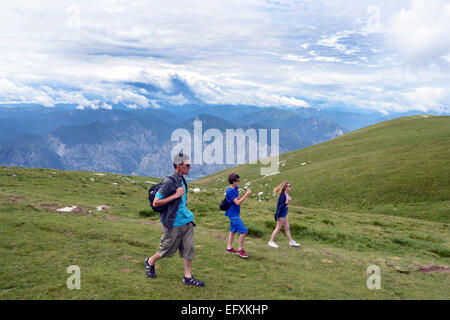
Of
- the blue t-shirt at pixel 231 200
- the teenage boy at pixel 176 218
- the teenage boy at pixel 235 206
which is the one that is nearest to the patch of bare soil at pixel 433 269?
the teenage boy at pixel 235 206

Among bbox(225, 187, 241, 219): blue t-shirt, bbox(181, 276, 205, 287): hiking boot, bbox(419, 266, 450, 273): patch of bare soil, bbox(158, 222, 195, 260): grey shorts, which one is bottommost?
bbox(419, 266, 450, 273): patch of bare soil

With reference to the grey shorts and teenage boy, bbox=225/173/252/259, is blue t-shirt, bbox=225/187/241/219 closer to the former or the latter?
teenage boy, bbox=225/173/252/259

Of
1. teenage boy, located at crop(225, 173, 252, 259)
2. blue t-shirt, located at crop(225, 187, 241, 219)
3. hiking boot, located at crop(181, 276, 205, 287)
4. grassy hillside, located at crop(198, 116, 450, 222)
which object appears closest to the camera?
hiking boot, located at crop(181, 276, 205, 287)

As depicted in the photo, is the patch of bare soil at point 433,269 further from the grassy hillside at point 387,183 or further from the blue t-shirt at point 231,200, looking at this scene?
the grassy hillside at point 387,183

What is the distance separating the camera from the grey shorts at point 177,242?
8648 millimetres

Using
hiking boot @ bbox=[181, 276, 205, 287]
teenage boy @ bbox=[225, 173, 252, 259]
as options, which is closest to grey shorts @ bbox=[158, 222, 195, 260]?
hiking boot @ bbox=[181, 276, 205, 287]

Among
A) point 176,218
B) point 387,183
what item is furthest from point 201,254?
point 387,183

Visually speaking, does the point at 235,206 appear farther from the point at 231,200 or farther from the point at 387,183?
the point at 387,183

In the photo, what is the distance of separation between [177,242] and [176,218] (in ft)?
2.61

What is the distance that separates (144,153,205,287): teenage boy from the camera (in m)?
8.21

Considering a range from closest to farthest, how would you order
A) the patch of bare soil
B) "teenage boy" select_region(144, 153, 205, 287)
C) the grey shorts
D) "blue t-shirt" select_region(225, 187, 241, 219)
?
"teenage boy" select_region(144, 153, 205, 287) → the grey shorts → "blue t-shirt" select_region(225, 187, 241, 219) → the patch of bare soil

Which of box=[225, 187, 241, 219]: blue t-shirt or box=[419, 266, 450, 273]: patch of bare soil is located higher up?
box=[225, 187, 241, 219]: blue t-shirt
